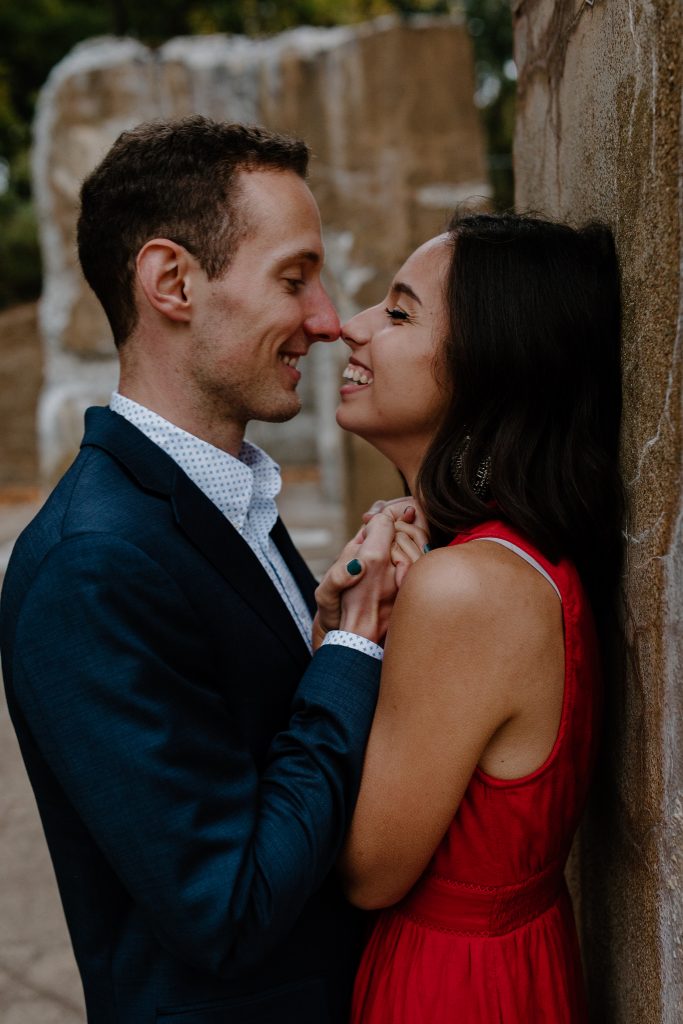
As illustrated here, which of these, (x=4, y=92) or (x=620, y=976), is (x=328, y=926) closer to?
(x=620, y=976)

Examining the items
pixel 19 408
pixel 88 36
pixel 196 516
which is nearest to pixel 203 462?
pixel 196 516

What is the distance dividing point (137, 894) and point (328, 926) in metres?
0.45

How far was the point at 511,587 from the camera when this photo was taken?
1.50 metres

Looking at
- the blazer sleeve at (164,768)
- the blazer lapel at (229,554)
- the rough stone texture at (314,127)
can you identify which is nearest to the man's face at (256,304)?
the blazer lapel at (229,554)

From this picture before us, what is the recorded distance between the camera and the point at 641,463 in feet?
4.61

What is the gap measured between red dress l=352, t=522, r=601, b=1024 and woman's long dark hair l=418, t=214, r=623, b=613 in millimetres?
69

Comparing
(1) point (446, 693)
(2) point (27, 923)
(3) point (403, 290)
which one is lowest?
(2) point (27, 923)

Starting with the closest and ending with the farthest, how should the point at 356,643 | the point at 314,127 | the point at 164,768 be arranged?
the point at 164,768 → the point at 356,643 → the point at 314,127

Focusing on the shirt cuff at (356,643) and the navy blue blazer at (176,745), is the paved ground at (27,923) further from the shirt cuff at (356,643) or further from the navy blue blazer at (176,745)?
the shirt cuff at (356,643)

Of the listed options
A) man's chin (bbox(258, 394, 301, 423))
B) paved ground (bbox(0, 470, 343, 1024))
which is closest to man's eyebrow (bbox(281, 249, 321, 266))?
man's chin (bbox(258, 394, 301, 423))

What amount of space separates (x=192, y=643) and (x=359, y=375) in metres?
0.71

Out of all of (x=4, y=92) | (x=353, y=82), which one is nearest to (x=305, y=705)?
(x=353, y=82)

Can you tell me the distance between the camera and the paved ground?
9.68 ft

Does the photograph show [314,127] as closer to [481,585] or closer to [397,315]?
[397,315]
